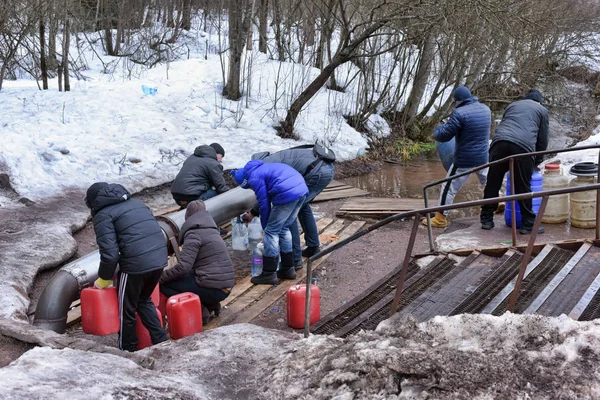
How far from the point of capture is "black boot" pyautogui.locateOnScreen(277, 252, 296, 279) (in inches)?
268

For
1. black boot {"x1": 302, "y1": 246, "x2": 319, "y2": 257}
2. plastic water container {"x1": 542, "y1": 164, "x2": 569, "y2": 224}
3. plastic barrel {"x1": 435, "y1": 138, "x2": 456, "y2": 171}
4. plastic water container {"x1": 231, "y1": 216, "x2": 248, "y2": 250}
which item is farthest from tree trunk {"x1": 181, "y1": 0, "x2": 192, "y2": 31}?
plastic water container {"x1": 542, "y1": 164, "x2": 569, "y2": 224}

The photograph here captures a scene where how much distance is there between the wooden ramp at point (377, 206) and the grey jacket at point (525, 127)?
8.39 ft

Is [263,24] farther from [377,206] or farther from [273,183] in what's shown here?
[273,183]

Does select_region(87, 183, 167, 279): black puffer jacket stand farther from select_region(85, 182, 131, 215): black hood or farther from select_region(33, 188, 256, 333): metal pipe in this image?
select_region(33, 188, 256, 333): metal pipe

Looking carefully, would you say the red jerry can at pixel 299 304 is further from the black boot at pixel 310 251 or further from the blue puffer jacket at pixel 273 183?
the black boot at pixel 310 251

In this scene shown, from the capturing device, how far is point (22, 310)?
5.62m

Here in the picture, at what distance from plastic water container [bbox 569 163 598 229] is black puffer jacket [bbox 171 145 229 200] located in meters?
4.61

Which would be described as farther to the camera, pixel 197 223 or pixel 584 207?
pixel 584 207

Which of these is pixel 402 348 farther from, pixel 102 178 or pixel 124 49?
pixel 124 49

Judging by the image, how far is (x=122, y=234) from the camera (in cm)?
488

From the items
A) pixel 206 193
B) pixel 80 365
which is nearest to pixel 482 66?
pixel 206 193

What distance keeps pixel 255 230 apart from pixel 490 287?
382cm

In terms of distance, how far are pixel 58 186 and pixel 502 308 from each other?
7605 millimetres

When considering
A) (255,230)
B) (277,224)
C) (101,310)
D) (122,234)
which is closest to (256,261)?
(277,224)
